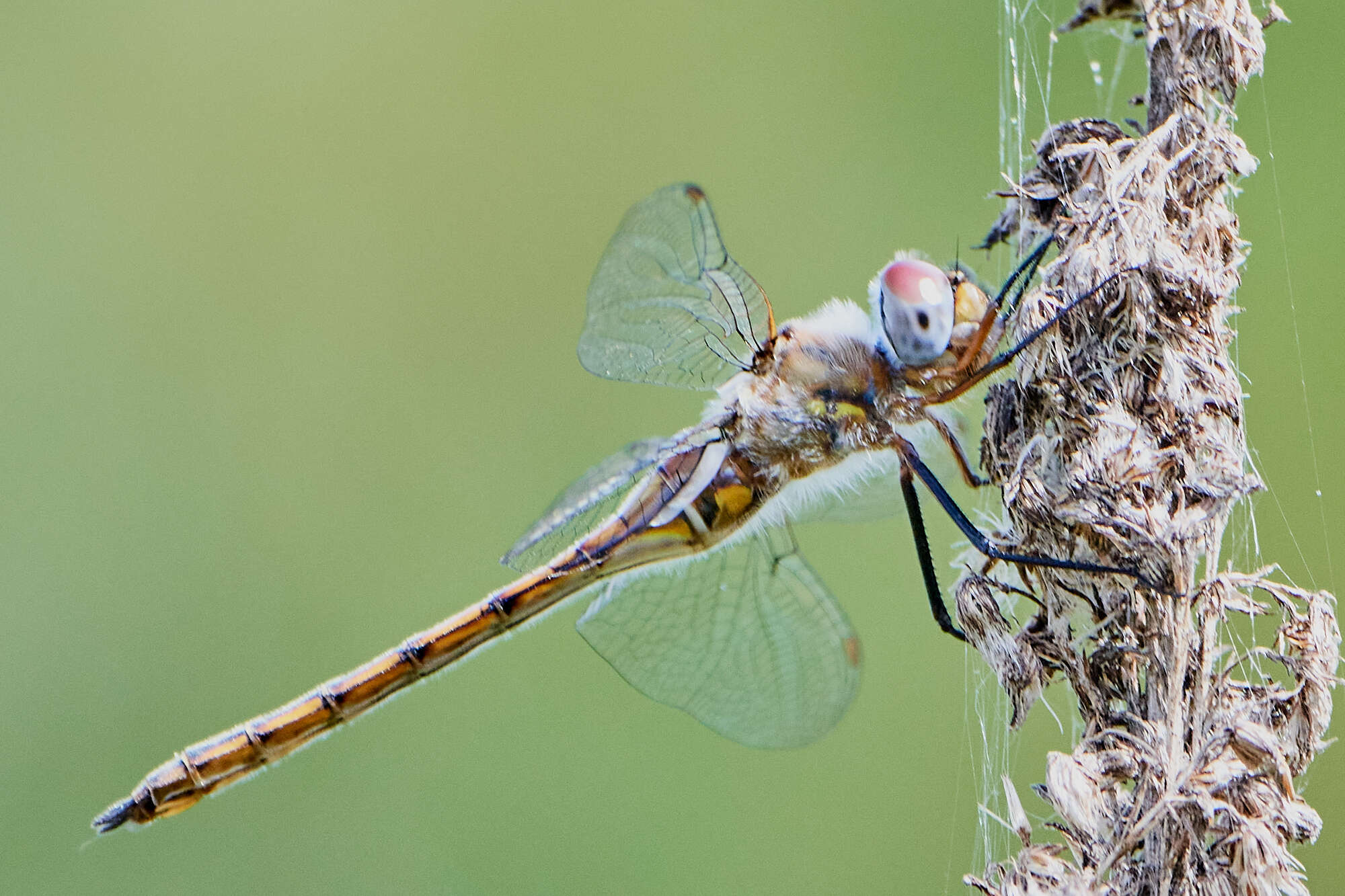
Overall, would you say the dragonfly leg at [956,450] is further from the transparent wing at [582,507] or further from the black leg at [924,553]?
the transparent wing at [582,507]

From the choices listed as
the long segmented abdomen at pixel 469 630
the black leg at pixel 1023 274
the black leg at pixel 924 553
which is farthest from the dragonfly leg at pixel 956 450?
the long segmented abdomen at pixel 469 630

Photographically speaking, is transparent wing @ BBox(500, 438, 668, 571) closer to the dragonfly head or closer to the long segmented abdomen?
the long segmented abdomen

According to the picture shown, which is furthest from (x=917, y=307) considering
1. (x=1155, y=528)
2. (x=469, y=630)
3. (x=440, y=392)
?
(x=440, y=392)

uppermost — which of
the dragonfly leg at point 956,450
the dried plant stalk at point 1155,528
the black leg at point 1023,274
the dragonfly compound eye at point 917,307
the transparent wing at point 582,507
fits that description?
the transparent wing at point 582,507

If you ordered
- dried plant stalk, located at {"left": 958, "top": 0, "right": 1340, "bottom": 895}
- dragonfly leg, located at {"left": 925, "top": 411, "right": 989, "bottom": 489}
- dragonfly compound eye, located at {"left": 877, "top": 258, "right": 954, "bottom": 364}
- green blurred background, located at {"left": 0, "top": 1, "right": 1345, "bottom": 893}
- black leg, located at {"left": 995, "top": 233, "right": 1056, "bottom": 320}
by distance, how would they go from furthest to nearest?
1. green blurred background, located at {"left": 0, "top": 1, "right": 1345, "bottom": 893}
2. dragonfly leg, located at {"left": 925, "top": 411, "right": 989, "bottom": 489}
3. dragonfly compound eye, located at {"left": 877, "top": 258, "right": 954, "bottom": 364}
4. black leg, located at {"left": 995, "top": 233, "right": 1056, "bottom": 320}
5. dried plant stalk, located at {"left": 958, "top": 0, "right": 1340, "bottom": 895}

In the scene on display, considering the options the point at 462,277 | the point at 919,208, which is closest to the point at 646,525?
the point at 919,208

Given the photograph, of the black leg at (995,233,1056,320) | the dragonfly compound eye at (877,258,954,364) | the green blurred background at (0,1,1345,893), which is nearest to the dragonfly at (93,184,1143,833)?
the dragonfly compound eye at (877,258,954,364)

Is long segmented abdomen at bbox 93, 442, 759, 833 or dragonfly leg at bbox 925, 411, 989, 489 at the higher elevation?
long segmented abdomen at bbox 93, 442, 759, 833

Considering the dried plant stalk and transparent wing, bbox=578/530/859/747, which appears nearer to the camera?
the dried plant stalk

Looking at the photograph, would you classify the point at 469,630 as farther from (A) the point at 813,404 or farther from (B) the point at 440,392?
(B) the point at 440,392
